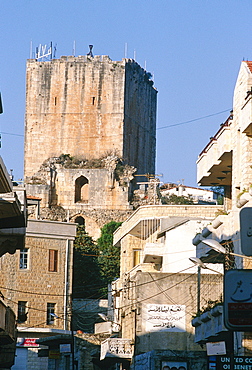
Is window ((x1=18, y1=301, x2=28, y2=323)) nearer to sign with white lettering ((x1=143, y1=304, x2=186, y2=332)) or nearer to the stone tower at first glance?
sign with white lettering ((x1=143, y1=304, x2=186, y2=332))

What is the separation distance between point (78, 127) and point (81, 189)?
715 centimetres

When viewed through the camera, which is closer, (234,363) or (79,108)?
(234,363)

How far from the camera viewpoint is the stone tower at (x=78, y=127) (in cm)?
10462

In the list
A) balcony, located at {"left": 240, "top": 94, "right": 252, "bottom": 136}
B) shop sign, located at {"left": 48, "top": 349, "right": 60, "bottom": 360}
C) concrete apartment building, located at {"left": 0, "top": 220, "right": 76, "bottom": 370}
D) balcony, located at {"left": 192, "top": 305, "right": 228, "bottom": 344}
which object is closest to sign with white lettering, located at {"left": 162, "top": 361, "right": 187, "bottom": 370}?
balcony, located at {"left": 192, "top": 305, "right": 228, "bottom": 344}

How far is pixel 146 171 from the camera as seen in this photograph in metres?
116

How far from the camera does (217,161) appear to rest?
31.6 m

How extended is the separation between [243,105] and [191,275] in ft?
40.5

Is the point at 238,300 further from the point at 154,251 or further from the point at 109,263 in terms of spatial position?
the point at 109,263

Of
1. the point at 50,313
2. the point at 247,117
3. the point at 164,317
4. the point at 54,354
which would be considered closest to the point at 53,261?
the point at 50,313

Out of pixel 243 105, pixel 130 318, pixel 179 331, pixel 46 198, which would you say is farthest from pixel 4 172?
pixel 46 198

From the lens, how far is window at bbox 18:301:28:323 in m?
52.0

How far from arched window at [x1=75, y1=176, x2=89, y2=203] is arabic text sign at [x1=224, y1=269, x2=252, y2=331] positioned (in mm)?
87819

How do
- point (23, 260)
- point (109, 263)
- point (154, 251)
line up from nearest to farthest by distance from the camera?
point (154, 251) → point (23, 260) → point (109, 263)

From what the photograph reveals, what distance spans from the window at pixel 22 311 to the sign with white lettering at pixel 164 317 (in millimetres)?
15340
